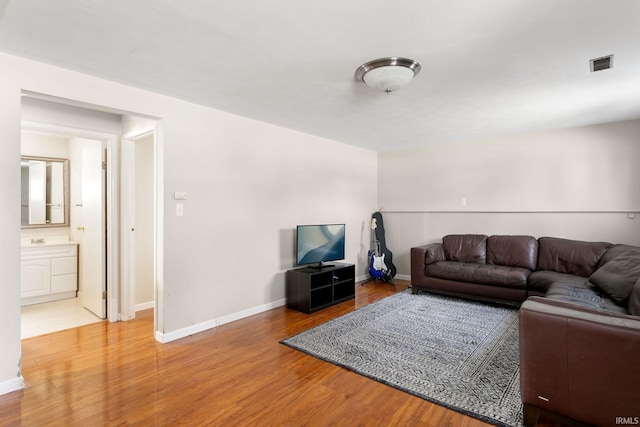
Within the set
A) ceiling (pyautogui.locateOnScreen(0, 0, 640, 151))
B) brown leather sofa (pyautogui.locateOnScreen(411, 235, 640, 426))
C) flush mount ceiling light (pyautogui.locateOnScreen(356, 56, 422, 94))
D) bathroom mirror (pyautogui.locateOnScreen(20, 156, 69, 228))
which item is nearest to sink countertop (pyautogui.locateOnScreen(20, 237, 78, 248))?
bathroom mirror (pyautogui.locateOnScreen(20, 156, 69, 228))

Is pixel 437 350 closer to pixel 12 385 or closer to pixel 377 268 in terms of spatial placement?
pixel 377 268

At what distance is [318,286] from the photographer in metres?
3.96

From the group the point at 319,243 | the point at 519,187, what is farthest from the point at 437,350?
the point at 519,187

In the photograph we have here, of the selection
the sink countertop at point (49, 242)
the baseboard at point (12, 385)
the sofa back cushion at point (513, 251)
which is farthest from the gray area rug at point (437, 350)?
the sink countertop at point (49, 242)

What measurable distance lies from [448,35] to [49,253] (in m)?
5.23

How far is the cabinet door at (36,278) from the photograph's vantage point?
411cm

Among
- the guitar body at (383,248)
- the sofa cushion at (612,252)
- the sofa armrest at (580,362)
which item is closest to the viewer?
the sofa armrest at (580,362)

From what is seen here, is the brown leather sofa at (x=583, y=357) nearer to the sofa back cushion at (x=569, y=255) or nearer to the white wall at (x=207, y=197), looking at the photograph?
the sofa back cushion at (x=569, y=255)

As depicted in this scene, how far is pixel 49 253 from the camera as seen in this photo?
432 cm

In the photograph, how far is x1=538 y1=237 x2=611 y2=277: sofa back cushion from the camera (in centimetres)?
374

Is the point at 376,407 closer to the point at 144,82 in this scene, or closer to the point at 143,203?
the point at 144,82

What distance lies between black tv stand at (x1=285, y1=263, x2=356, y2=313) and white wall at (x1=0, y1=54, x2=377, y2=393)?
221 mm

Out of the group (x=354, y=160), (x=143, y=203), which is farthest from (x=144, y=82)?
(x=354, y=160)

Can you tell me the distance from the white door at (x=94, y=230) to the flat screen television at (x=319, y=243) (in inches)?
86.9
